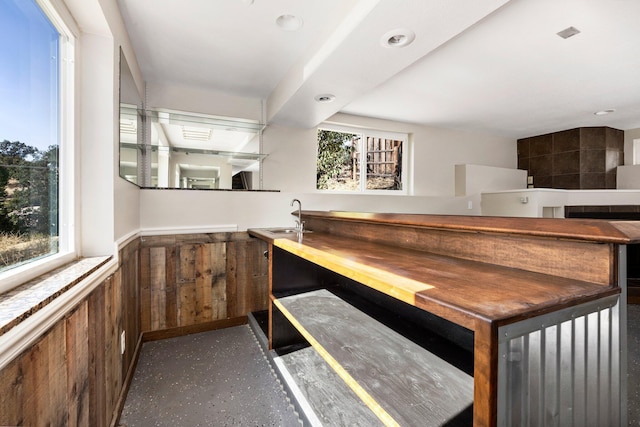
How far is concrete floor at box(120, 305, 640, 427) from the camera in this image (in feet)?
5.26

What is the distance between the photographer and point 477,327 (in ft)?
1.99

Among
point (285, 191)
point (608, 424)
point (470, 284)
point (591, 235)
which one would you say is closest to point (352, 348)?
point (470, 284)

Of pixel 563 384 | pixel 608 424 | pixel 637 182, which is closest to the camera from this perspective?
pixel 563 384

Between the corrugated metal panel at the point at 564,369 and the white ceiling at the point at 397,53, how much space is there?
4.70 ft

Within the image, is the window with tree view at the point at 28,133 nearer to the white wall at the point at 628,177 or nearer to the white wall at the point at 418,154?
the white wall at the point at 418,154

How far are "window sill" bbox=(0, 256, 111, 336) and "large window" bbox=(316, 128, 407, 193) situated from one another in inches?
107

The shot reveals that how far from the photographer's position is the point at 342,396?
1625mm

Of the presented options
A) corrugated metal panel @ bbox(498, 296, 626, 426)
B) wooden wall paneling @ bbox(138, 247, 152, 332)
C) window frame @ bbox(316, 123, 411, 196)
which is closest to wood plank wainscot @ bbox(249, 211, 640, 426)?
corrugated metal panel @ bbox(498, 296, 626, 426)

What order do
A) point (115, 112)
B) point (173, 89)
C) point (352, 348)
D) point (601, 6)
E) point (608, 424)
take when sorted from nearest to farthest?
1. point (608, 424)
2. point (352, 348)
3. point (115, 112)
4. point (601, 6)
5. point (173, 89)

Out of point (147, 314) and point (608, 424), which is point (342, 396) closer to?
point (608, 424)

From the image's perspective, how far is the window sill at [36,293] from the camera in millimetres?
690

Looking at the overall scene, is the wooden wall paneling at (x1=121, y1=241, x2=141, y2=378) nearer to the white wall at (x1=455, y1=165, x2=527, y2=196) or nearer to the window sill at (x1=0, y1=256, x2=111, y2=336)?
the window sill at (x1=0, y1=256, x2=111, y2=336)

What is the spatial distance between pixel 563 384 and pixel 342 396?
1.19 meters

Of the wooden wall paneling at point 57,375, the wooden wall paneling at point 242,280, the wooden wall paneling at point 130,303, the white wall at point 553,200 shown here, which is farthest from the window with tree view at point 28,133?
the white wall at point 553,200
